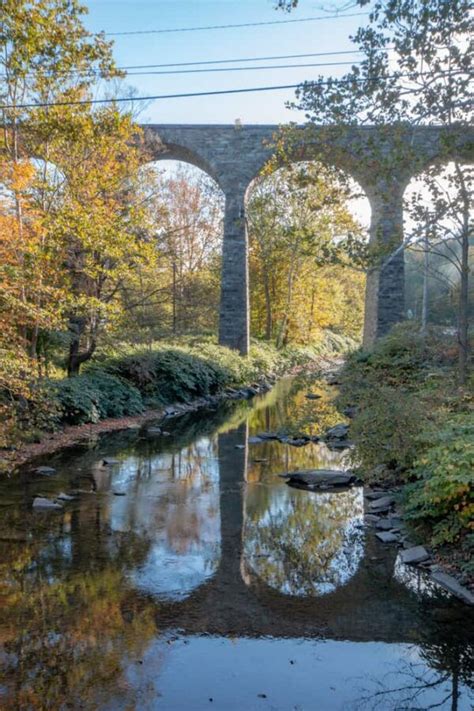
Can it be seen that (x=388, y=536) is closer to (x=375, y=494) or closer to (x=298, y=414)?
(x=375, y=494)

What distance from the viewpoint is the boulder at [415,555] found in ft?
14.4

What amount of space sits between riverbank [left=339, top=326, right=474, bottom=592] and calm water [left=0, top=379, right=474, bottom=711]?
364 mm

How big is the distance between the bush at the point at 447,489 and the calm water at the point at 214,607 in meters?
0.45

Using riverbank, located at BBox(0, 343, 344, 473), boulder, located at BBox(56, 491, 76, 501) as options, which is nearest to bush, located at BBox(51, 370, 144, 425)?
riverbank, located at BBox(0, 343, 344, 473)

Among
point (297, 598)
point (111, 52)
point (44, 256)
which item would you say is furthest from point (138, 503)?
point (111, 52)

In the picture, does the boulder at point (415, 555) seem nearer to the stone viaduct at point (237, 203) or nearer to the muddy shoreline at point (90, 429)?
the muddy shoreline at point (90, 429)

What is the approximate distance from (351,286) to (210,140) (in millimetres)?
16345

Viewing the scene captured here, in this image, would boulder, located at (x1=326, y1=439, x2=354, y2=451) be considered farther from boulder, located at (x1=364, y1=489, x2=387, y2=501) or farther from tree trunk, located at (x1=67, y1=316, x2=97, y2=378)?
tree trunk, located at (x1=67, y1=316, x2=97, y2=378)

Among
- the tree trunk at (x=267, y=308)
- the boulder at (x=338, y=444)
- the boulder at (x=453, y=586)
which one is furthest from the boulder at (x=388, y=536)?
the tree trunk at (x=267, y=308)

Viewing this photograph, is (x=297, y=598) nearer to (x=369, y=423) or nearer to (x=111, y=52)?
(x=369, y=423)

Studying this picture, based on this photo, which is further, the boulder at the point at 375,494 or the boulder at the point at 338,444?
the boulder at the point at 338,444

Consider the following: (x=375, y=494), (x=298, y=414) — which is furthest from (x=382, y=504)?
(x=298, y=414)

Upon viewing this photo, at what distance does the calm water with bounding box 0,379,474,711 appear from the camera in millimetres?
2832

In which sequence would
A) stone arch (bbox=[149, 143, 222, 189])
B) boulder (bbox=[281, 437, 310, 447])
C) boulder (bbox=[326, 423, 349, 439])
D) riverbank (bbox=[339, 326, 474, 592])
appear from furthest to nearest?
stone arch (bbox=[149, 143, 222, 189]) < boulder (bbox=[326, 423, 349, 439]) < boulder (bbox=[281, 437, 310, 447]) < riverbank (bbox=[339, 326, 474, 592])
